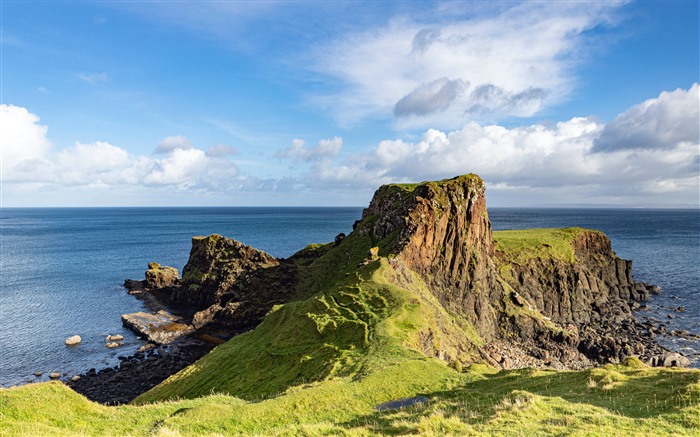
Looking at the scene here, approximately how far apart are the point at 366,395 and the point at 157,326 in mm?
77548

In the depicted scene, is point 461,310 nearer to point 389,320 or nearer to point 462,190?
point 462,190

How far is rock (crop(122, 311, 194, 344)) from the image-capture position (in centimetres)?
8719

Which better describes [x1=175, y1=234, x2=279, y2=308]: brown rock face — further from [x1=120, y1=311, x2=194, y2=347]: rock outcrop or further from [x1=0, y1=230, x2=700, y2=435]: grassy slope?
[x1=0, y1=230, x2=700, y2=435]: grassy slope

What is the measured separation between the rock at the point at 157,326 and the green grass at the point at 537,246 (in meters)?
85.4

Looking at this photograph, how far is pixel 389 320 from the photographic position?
163 feet

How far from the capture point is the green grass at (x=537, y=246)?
112 m

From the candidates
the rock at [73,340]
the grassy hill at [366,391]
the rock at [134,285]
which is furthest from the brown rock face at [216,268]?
the grassy hill at [366,391]

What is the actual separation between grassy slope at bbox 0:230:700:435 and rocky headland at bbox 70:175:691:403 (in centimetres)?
510

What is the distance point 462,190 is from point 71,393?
Answer: 7931cm

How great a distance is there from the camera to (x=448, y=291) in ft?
267

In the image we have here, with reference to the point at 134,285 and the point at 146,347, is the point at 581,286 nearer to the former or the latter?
the point at 146,347

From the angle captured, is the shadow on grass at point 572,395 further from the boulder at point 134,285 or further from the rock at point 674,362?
the boulder at point 134,285

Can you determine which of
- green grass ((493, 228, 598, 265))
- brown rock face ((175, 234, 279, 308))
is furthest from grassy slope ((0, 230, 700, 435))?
green grass ((493, 228, 598, 265))

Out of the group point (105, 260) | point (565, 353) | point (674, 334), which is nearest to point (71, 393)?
point (565, 353)
